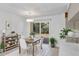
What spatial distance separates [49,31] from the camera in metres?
8.02

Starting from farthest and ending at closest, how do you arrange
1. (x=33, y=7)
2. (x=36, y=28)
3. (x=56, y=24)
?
(x=36, y=28) → (x=56, y=24) → (x=33, y=7)

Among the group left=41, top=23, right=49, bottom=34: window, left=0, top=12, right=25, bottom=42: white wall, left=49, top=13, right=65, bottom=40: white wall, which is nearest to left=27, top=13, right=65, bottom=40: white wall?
left=49, top=13, right=65, bottom=40: white wall

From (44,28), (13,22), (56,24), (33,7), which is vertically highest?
(33,7)

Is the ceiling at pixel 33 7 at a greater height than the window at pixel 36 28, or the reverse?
the ceiling at pixel 33 7

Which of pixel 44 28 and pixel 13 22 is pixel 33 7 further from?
pixel 44 28

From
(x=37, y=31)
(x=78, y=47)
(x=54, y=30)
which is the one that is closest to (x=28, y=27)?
(x=37, y=31)

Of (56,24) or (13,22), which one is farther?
(56,24)

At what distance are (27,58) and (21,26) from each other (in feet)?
22.0

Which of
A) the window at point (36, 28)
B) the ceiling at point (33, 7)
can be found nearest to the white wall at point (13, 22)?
the ceiling at point (33, 7)

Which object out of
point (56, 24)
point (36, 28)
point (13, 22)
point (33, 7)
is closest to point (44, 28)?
point (36, 28)

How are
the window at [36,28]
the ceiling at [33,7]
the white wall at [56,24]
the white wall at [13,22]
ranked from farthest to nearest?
the window at [36,28], the white wall at [56,24], the white wall at [13,22], the ceiling at [33,7]

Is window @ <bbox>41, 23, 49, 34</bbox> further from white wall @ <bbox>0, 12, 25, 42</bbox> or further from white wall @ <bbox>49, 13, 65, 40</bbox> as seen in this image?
white wall @ <bbox>0, 12, 25, 42</bbox>

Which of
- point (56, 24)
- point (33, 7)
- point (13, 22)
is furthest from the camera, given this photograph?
point (56, 24)

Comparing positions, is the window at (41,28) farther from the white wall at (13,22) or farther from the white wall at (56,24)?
the white wall at (13,22)
